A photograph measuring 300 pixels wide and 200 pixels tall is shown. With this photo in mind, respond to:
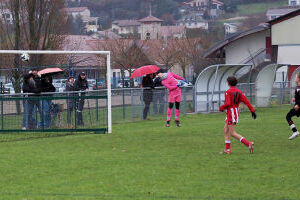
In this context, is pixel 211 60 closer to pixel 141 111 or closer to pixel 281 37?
pixel 281 37

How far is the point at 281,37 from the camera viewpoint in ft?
166

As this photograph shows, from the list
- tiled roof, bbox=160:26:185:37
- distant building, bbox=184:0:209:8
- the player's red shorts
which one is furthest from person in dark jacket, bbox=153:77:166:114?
distant building, bbox=184:0:209:8

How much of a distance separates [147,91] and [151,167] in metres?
13.3

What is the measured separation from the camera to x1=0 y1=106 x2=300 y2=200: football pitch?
9992 millimetres

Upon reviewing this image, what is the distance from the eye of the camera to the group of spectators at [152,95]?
25.5 meters

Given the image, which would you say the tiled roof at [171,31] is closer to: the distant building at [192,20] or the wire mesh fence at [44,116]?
the distant building at [192,20]

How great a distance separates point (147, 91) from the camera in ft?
84.1

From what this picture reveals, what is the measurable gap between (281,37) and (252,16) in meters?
81.7

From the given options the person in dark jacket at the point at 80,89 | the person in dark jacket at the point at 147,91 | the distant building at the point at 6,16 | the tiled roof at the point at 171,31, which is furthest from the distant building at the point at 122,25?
the person in dark jacket at the point at 80,89

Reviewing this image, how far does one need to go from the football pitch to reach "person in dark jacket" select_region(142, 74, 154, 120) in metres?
5.92

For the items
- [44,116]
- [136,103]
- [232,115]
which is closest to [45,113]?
[44,116]

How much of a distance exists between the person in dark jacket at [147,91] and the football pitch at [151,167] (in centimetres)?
592

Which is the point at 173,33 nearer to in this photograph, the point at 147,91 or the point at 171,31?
the point at 171,31

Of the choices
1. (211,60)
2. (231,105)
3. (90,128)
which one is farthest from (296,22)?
(231,105)
